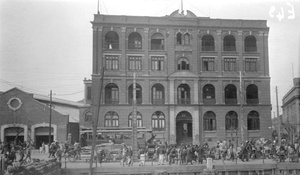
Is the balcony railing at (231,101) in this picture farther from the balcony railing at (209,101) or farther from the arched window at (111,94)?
the arched window at (111,94)

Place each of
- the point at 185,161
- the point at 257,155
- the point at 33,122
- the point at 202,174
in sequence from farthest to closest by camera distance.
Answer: the point at 33,122, the point at 257,155, the point at 185,161, the point at 202,174

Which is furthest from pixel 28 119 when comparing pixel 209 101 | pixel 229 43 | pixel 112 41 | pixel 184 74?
pixel 229 43

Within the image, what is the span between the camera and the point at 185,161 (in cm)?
3172

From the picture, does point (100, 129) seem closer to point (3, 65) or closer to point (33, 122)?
point (33, 122)

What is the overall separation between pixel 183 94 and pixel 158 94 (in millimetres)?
3570

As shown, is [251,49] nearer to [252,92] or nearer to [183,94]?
[252,92]

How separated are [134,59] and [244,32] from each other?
53.6 feet

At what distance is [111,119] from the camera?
49781 mm

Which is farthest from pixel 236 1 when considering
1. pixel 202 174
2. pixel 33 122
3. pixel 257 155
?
pixel 33 122

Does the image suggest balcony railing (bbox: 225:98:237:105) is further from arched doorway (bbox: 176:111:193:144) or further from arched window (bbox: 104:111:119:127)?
arched window (bbox: 104:111:119:127)

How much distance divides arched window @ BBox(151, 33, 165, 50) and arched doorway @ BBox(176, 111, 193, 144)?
982cm

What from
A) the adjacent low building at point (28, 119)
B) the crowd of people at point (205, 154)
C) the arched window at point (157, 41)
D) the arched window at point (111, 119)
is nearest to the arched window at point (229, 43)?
the arched window at point (157, 41)

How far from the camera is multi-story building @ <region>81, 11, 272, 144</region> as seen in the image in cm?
5031

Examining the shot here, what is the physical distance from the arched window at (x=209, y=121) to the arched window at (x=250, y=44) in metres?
10.7
